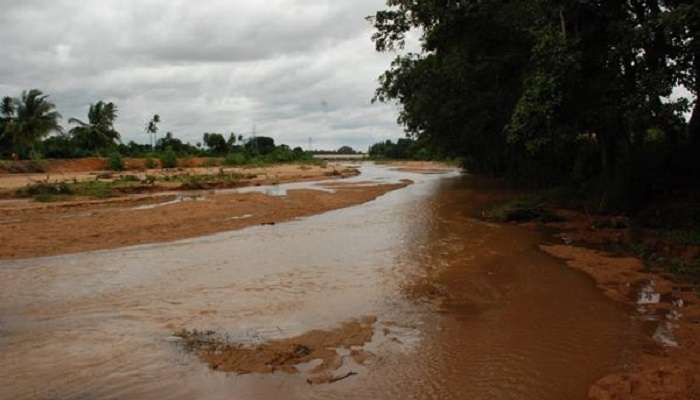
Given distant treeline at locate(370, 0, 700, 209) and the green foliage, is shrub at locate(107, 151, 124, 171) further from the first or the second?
distant treeline at locate(370, 0, 700, 209)

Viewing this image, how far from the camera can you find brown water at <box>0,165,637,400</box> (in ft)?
17.7

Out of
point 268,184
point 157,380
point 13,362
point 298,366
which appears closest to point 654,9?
point 298,366

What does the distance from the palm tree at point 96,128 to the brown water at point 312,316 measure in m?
56.5

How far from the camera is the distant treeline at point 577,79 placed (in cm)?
1154

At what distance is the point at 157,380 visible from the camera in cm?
548

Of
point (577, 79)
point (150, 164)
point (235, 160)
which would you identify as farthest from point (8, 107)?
point (577, 79)

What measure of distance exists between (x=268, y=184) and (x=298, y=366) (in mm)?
33304

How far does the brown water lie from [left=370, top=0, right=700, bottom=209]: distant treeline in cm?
383

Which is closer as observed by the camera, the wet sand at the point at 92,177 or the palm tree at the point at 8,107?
the wet sand at the point at 92,177

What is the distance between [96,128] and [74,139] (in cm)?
276

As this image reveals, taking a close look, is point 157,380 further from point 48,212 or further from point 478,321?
point 48,212

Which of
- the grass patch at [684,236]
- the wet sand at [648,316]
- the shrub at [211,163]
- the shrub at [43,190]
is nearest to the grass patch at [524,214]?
the wet sand at [648,316]

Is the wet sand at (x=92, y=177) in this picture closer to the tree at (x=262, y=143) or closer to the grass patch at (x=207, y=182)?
the grass patch at (x=207, y=182)

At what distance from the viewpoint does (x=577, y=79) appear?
12.8m
